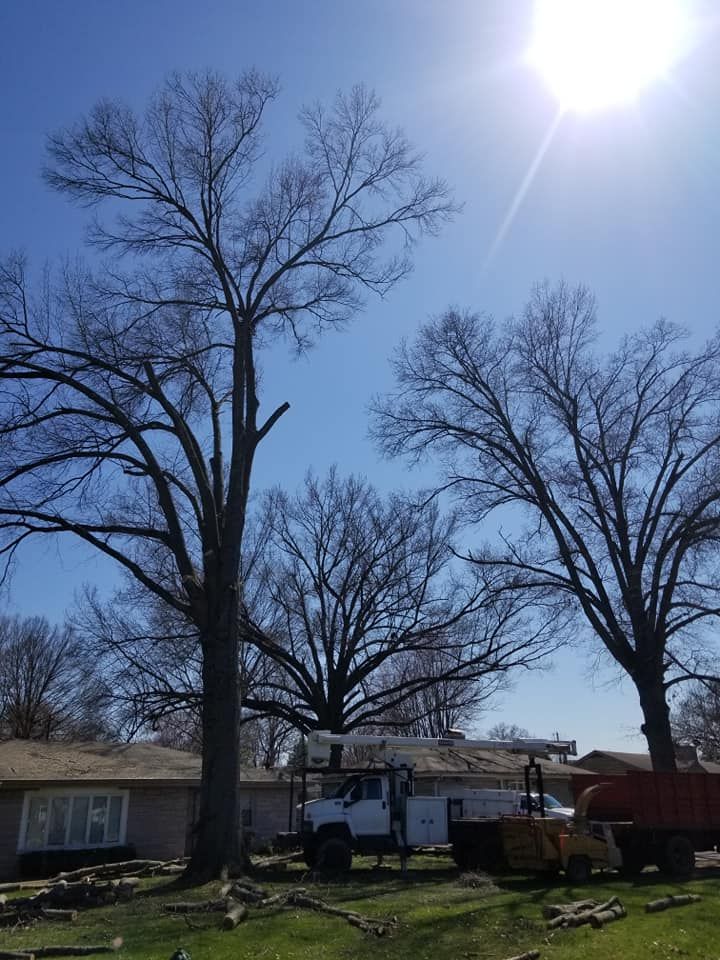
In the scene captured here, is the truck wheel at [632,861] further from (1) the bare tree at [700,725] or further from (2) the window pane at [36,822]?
(1) the bare tree at [700,725]

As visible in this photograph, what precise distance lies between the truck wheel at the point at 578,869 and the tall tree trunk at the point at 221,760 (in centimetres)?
638

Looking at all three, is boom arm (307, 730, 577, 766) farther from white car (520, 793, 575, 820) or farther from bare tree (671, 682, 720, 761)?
bare tree (671, 682, 720, 761)

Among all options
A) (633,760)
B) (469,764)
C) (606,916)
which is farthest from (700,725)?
(606,916)

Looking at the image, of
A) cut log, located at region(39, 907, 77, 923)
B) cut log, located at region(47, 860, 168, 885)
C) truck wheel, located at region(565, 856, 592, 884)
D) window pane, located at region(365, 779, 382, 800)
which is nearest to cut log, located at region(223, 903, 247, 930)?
cut log, located at region(39, 907, 77, 923)

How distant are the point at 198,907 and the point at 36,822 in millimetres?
12495

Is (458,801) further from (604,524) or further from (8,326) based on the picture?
(8,326)

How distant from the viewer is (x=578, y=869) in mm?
16312

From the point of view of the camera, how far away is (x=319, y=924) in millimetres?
11461

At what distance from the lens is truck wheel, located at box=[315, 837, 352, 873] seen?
1866 centimetres

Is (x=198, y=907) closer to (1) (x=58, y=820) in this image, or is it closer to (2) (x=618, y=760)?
(1) (x=58, y=820)

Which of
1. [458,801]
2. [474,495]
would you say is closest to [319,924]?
[458,801]

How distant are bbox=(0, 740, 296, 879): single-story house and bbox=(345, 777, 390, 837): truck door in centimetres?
342

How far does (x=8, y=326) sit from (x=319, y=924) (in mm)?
13809

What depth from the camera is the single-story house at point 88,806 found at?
2233cm
